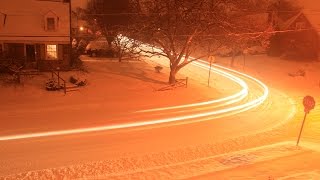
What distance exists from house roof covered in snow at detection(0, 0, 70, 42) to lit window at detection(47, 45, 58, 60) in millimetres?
662

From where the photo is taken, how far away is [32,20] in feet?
95.6

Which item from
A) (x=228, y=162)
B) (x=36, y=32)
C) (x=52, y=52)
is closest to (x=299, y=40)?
(x=52, y=52)

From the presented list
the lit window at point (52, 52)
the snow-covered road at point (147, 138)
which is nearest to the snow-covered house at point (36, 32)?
the lit window at point (52, 52)

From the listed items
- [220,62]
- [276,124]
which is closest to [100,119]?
[276,124]

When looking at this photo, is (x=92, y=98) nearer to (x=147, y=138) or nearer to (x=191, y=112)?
(x=191, y=112)

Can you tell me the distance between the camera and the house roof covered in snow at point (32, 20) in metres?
28.5

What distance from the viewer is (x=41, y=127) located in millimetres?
17859

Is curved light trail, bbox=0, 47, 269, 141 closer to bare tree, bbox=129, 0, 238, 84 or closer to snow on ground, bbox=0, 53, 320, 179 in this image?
snow on ground, bbox=0, 53, 320, 179

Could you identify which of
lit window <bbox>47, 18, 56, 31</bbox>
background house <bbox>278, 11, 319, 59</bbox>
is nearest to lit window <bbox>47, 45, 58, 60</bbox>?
lit window <bbox>47, 18, 56, 31</bbox>

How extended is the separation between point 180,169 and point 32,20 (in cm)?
2093

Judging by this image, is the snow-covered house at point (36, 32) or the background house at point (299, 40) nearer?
the snow-covered house at point (36, 32)

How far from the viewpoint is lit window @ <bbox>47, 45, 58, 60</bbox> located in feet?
96.9

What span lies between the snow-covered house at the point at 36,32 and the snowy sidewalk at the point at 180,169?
18.0 metres

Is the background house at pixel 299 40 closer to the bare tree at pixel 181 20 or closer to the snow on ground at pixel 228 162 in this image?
the bare tree at pixel 181 20
